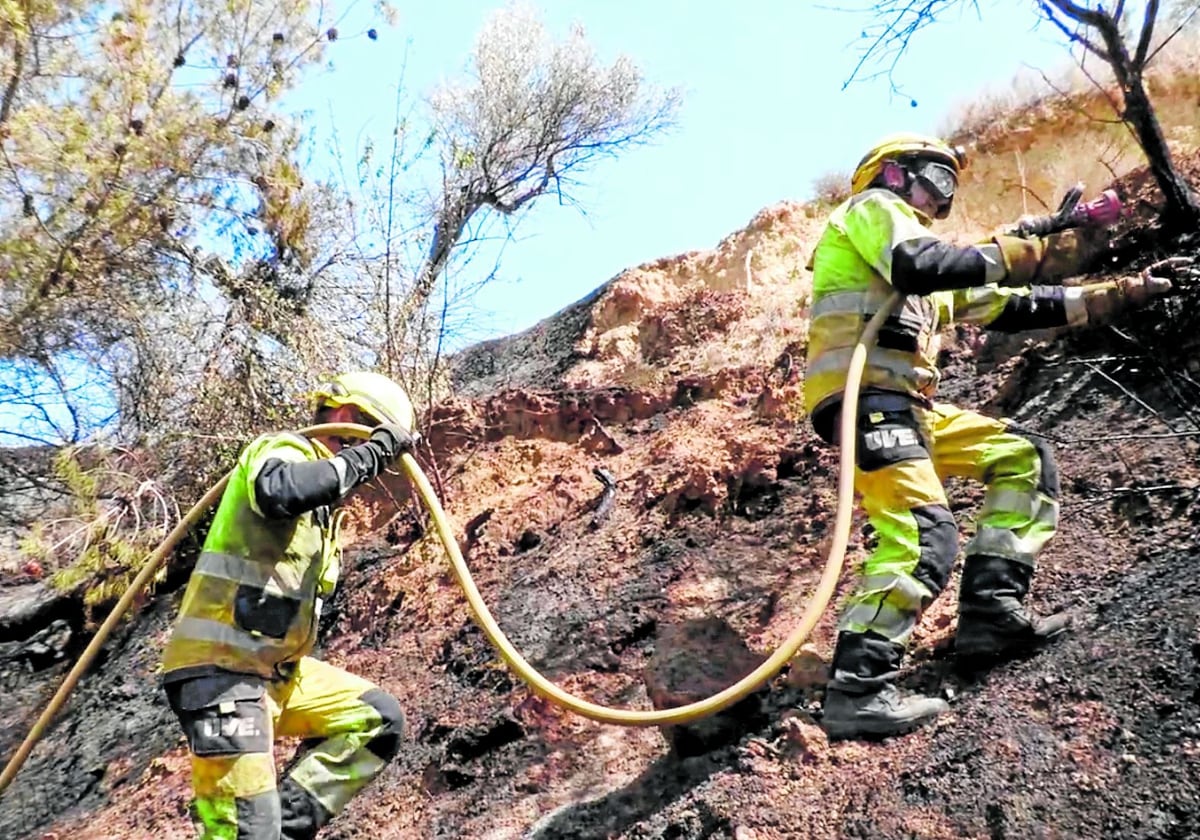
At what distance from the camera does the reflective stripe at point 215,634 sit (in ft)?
15.1

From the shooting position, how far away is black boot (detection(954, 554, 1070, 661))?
A: 14.1ft

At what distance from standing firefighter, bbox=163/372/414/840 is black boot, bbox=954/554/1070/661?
7.48ft

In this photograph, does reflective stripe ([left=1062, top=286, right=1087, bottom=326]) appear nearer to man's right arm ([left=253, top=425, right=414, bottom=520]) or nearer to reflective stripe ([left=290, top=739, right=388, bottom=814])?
man's right arm ([left=253, top=425, right=414, bottom=520])

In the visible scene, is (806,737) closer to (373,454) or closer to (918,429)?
(918,429)

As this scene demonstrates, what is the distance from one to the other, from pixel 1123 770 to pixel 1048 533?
103 centimetres

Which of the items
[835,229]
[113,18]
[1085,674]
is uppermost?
[113,18]

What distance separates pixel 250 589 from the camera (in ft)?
15.3

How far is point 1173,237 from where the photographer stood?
19.6ft

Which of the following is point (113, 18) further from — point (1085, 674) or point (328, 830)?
point (1085, 674)

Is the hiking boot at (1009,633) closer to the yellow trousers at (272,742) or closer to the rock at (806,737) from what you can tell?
the rock at (806,737)

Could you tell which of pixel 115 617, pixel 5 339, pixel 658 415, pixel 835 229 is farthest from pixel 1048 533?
pixel 5 339

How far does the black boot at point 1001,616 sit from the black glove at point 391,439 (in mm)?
2235

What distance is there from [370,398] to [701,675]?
72.3 inches

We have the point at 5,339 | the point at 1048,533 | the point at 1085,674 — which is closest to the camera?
the point at 1085,674
